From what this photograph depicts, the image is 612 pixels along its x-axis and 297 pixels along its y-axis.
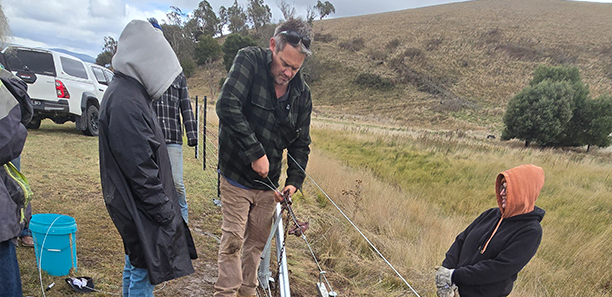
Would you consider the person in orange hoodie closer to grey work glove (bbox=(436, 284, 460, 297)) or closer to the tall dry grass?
grey work glove (bbox=(436, 284, 460, 297))

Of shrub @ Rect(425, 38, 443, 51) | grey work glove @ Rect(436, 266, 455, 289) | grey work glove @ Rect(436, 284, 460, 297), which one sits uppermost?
shrub @ Rect(425, 38, 443, 51)

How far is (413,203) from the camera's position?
5551 millimetres

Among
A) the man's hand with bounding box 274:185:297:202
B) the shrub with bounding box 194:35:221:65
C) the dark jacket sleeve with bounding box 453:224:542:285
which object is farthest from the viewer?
the shrub with bounding box 194:35:221:65

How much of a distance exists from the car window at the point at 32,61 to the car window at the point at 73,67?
0.88 feet

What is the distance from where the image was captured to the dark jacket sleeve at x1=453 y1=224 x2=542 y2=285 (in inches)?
76.0

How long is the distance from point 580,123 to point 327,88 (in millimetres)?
29431

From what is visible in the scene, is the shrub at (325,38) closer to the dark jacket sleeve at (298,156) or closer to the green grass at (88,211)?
A: the green grass at (88,211)

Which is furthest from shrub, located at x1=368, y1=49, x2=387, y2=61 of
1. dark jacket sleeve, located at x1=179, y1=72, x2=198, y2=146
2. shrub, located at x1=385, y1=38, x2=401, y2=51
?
dark jacket sleeve, located at x1=179, y1=72, x2=198, y2=146

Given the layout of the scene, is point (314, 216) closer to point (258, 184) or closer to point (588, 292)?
point (258, 184)

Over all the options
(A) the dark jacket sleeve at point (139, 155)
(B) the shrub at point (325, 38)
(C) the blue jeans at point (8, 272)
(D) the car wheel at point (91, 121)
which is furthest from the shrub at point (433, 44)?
(C) the blue jeans at point (8, 272)

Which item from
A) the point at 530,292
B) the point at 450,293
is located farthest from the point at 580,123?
the point at 450,293

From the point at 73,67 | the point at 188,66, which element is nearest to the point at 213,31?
the point at 188,66

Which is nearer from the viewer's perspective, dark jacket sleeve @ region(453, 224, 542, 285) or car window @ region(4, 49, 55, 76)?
dark jacket sleeve @ region(453, 224, 542, 285)

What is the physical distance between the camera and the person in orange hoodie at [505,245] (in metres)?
1.95
